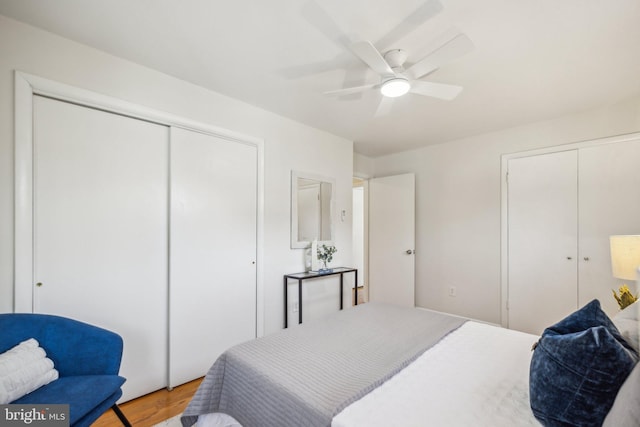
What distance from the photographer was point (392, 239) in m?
4.25

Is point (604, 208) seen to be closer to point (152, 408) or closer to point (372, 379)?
point (372, 379)

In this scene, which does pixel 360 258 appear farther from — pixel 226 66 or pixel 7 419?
pixel 7 419

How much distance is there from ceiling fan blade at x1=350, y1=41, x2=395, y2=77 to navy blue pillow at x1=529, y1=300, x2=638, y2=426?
1485 millimetres

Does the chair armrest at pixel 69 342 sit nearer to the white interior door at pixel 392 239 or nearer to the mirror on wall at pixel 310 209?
the mirror on wall at pixel 310 209

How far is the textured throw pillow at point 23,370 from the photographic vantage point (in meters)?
1.20

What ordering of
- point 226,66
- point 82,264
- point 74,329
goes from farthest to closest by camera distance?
point 226,66
point 82,264
point 74,329

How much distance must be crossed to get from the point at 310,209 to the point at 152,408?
7.16 ft

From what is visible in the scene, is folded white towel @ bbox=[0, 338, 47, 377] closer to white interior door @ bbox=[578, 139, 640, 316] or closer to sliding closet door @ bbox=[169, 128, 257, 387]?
sliding closet door @ bbox=[169, 128, 257, 387]

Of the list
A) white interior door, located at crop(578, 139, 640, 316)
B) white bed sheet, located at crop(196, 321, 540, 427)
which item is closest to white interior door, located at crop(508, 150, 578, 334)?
white interior door, located at crop(578, 139, 640, 316)

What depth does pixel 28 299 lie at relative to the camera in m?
1.65

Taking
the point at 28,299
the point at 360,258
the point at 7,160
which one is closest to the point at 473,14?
the point at 7,160

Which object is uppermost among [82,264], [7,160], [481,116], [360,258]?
[481,116]

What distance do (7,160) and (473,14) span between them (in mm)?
2677
